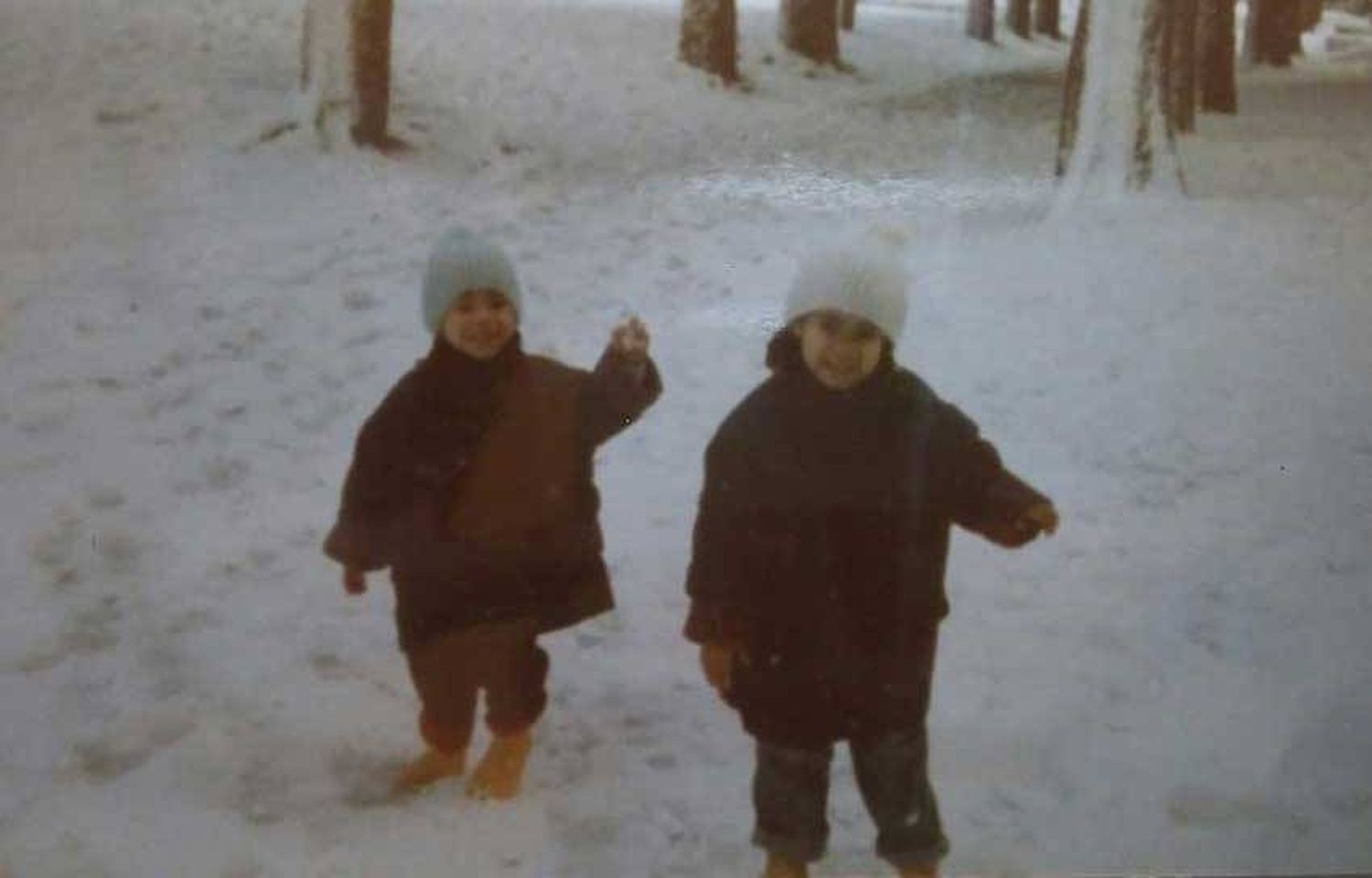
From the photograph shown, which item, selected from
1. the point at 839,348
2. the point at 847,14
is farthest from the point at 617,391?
the point at 847,14

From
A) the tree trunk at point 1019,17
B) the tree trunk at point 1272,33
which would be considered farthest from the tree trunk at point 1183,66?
the tree trunk at point 1019,17

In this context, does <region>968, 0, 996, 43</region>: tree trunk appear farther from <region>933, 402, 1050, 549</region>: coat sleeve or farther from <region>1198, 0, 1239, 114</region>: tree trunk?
<region>933, 402, 1050, 549</region>: coat sleeve

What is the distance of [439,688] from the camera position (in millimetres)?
2178

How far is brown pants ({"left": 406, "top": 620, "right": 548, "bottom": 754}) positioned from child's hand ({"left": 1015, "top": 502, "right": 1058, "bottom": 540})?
75cm

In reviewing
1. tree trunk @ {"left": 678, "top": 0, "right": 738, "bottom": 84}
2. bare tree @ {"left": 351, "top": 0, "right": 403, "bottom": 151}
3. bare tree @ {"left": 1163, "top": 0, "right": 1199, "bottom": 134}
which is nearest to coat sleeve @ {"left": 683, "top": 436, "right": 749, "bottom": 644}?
bare tree @ {"left": 351, "top": 0, "right": 403, "bottom": 151}

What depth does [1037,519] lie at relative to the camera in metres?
1.76

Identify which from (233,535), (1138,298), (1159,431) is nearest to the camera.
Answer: (233,535)

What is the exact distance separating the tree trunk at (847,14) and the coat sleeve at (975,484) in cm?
544

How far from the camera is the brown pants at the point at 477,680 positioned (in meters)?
2.15

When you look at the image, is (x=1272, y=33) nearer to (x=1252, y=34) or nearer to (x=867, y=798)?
(x=1252, y=34)

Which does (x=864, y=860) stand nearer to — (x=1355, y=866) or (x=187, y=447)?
(x=1355, y=866)

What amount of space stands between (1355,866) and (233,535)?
188 centimetres

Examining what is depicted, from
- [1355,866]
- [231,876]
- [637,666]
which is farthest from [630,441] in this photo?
[1355,866]

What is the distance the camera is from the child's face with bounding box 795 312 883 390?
1812mm
